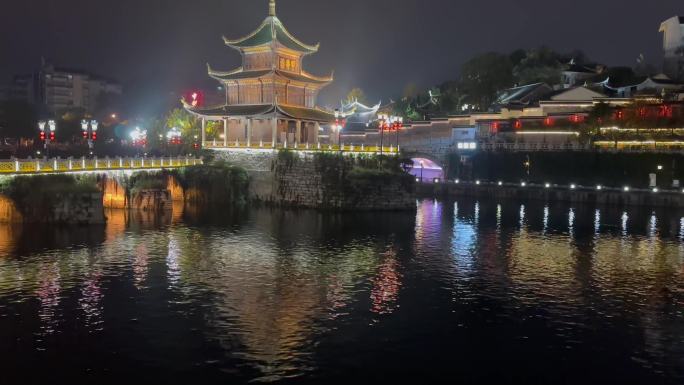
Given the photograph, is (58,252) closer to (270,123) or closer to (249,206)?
(249,206)

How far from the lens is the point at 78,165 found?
49.7 metres

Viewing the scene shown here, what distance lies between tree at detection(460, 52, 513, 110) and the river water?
64.7 m

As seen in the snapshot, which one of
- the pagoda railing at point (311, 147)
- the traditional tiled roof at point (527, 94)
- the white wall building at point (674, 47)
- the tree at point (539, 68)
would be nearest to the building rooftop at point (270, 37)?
the pagoda railing at point (311, 147)

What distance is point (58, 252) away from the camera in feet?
121

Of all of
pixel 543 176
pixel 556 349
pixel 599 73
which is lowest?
pixel 556 349

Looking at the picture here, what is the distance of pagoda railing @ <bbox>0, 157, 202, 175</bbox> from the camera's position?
44188mm

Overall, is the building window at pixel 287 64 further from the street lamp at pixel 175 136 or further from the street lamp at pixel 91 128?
the street lamp at pixel 91 128

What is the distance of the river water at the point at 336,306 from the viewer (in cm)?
2078

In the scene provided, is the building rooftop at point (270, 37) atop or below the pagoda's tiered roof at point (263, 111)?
atop

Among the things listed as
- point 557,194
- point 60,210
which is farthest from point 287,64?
point 557,194

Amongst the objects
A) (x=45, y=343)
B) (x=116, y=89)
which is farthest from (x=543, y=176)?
(x=116, y=89)

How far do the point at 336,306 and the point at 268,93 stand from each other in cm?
4372

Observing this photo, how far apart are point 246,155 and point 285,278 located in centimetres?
3450

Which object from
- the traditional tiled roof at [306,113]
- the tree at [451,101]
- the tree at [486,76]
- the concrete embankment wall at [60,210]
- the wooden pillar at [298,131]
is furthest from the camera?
the tree at [451,101]
